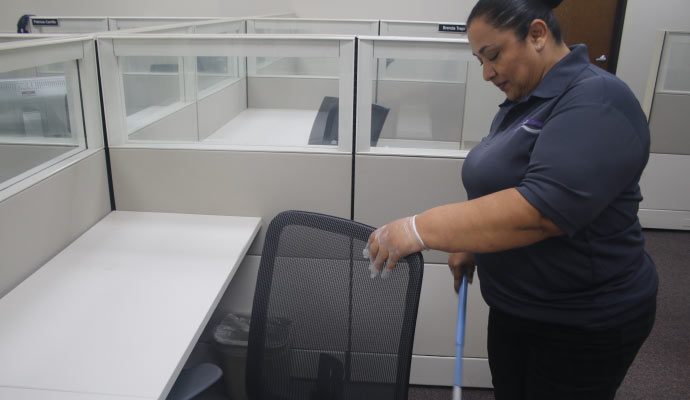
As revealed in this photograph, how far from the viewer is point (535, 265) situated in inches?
36.5

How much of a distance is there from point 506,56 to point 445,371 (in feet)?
4.07

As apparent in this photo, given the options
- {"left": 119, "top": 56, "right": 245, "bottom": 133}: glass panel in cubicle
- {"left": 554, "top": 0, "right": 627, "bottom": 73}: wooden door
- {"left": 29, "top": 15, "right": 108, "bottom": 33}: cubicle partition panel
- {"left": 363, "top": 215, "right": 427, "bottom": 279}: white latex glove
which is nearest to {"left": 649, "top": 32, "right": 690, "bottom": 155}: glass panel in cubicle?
{"left": 554, "top": 0, "right": 627, "bottom": 73}: wooden door

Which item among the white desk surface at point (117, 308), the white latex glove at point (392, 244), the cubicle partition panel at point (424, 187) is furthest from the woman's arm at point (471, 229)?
the cubicle partition panel at point (424, 187)

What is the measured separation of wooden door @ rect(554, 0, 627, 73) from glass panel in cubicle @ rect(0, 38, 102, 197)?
362cm

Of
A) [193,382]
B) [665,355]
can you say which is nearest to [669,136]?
[665,355]

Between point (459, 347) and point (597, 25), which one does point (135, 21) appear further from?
point (597, 25)

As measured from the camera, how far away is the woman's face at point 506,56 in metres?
0.87

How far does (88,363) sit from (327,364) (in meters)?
0.42

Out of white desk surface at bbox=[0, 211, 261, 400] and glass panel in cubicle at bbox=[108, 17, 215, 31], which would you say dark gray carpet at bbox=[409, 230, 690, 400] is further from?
glass panel in cubicle at bbox=[108, 17, 215, 31]

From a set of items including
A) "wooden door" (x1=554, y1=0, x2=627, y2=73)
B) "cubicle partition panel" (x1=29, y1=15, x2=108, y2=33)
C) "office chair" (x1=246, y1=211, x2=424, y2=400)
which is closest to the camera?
"office chair" (x1=246, y1=211, x2=424, y2=400)

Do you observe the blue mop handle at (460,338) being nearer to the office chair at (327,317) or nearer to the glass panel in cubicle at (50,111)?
the office chair at (327,317)

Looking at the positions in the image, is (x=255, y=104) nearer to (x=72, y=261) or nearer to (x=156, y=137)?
(x=156, y=137)

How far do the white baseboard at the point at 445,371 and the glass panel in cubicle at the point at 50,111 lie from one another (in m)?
1.24

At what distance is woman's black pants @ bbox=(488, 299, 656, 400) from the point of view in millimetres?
929
